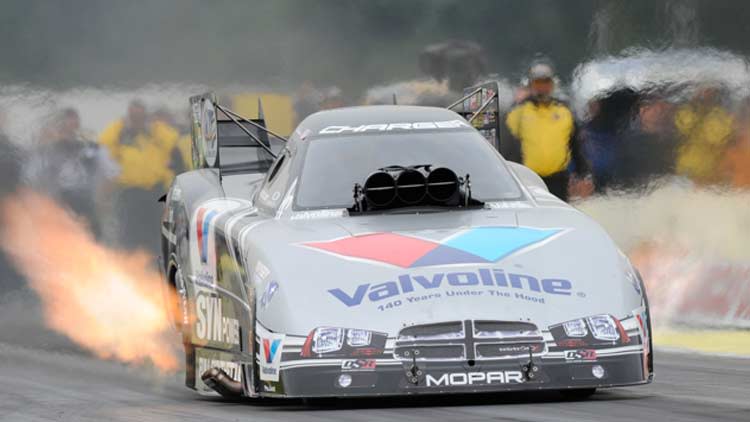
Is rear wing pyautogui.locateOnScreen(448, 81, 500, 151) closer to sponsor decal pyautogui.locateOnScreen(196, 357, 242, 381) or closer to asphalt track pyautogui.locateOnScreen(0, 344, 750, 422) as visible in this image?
asphalt track pyautogui.locateOnScreen(0, 344, 750, 422)

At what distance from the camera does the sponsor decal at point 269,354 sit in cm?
721

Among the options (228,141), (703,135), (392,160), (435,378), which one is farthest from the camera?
(703,135)

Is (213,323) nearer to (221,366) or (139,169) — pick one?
(221,366)

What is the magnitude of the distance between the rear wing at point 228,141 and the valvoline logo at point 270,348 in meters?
3.13

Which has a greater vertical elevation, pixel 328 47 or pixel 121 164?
pixel 328 47

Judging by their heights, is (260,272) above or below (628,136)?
below

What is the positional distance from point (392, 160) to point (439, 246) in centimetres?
124

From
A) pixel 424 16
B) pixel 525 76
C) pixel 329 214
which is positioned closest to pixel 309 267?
pixel 329 214

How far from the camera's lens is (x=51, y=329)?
14.4 metres

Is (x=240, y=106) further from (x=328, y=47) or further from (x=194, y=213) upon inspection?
(x=194, y=213)

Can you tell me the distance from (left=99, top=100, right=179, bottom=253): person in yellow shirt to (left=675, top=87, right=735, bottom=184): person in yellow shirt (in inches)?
212

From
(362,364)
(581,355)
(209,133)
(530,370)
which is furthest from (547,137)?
(362,364)

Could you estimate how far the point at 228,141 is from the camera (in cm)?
1088

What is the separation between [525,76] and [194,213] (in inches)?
290
